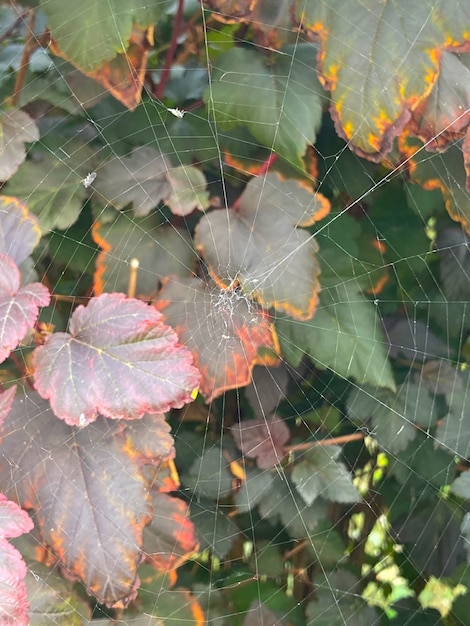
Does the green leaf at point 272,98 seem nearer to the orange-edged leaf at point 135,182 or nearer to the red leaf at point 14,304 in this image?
the orange-edged leaf at point 135,182

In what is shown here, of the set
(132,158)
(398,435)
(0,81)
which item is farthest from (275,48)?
(398,435)

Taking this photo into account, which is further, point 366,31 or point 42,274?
point 42,274

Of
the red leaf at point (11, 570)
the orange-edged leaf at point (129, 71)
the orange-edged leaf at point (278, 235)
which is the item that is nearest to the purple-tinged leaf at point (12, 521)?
the red leaf at point (11, 570)

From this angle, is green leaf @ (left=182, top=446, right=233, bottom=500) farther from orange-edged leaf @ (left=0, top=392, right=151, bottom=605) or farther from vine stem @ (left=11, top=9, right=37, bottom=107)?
vine stem @ (left=11, top=9, right=37, bottom=107)

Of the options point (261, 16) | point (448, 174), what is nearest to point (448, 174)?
point (448, 174)

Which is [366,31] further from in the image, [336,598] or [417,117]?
[336,598]

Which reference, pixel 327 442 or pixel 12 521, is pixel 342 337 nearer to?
pixel 327 442
